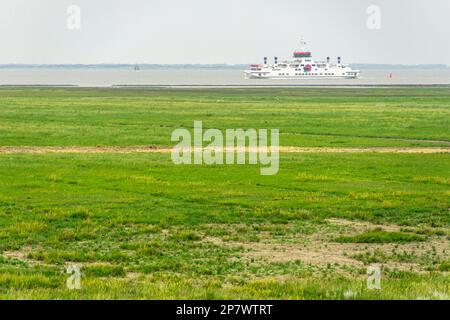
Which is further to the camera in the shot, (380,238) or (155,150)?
(155,150)

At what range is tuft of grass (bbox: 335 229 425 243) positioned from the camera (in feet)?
75.7

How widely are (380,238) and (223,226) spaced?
14.5 feet

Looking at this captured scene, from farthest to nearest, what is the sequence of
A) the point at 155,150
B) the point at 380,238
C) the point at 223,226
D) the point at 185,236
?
the point at 155,150 < the point at 223,226 < the point at 380,238 < the point at 185,236

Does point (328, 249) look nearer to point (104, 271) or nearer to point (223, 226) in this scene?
point (223, 226)

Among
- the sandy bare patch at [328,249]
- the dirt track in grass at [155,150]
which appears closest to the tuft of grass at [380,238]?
the sandy bare patch at [328,249]

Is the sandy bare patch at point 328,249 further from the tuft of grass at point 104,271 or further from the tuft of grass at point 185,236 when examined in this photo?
the tuft of grass at point 104,271

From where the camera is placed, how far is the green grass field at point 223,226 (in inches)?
679

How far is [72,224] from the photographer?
24.6 m

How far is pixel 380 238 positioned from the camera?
23.3m

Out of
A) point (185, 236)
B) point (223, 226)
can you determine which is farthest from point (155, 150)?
point (185, 236)

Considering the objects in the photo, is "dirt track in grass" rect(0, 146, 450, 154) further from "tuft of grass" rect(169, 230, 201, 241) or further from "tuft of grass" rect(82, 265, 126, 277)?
"tuft of grass" rect(82, 265, 126, 277)

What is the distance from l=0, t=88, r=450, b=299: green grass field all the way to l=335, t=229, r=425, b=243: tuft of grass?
0.09 ft
